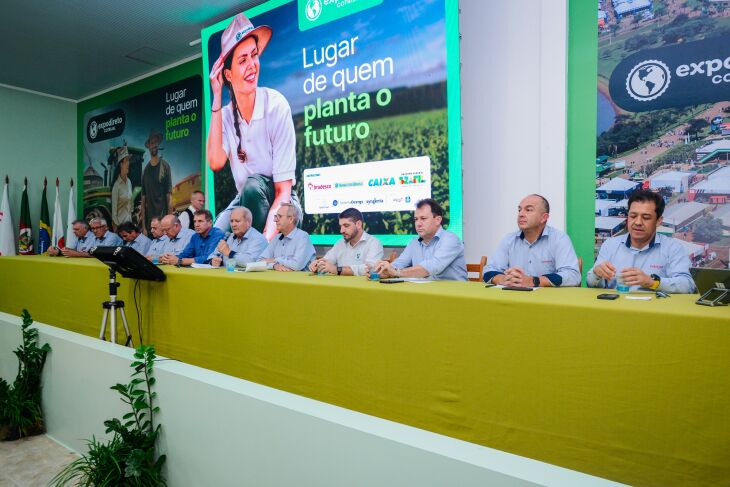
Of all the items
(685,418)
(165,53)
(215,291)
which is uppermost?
(165,53)

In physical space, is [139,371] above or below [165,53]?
below

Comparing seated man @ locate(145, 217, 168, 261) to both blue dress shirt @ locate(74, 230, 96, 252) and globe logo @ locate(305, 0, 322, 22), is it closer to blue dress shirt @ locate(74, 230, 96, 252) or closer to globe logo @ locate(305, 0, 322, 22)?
blue dress shirt @ locate(74, 230, 96, 252)

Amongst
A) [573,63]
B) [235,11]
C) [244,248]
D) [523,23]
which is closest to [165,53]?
[235,11]

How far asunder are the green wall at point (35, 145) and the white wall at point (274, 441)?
22.3 ft

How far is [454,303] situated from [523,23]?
2.70 m

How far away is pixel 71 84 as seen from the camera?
6984 mm

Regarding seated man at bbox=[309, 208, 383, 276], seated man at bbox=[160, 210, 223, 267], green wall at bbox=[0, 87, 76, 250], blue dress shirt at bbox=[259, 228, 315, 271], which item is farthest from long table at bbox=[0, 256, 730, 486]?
green wall at bbox=[0, 87, 76, 250]

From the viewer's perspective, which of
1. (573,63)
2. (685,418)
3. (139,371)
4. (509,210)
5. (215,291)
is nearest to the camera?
(685,418)

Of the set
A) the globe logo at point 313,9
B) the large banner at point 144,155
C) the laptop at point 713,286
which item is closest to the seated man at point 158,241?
the large banner at point 144,155

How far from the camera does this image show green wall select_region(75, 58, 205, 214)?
598cm

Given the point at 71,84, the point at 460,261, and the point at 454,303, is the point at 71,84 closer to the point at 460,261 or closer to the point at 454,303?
the point at 460,261

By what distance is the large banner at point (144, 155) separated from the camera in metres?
5.89

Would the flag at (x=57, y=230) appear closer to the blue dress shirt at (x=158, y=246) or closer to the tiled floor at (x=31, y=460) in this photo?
the blue dress shirt at (x=158, y=246)

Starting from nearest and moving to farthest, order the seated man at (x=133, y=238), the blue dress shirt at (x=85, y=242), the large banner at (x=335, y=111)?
1. the large banner at (x=335, y=111)
2. the seated man at (x=133, y=238)
3. the blue dress shirt at (x=85, y=242)
